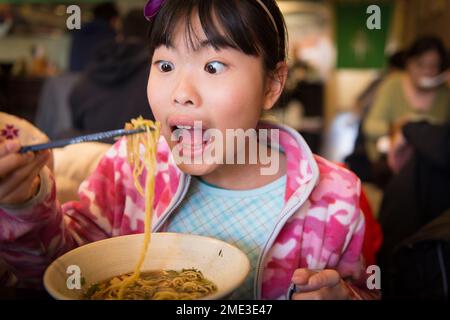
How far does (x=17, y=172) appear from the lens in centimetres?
63

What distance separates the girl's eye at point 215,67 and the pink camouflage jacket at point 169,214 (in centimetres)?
14

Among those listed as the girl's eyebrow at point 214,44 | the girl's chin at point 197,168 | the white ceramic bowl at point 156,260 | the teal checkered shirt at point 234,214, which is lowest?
the white ceramic bowl at point 156,260

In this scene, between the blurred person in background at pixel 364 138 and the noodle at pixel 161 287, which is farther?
Result: the blurred person in background at pixel 364 138

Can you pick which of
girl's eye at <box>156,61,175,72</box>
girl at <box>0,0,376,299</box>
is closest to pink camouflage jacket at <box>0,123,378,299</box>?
girl at <box>0,0,376,299</box>

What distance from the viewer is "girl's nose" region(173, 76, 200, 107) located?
0.65m

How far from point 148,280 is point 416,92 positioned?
→ 2288 mm

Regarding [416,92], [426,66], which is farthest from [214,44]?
[426,66]

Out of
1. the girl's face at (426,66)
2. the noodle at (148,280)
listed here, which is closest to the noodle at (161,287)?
the noodle at (148,280)

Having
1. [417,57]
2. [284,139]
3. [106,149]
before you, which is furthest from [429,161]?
[417,57]

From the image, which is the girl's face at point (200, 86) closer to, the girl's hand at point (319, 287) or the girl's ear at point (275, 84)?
the girl's ear at point (275, 84)

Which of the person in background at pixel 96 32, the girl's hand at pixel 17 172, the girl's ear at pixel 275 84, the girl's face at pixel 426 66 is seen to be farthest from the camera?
the girl's face at pixel 426 66

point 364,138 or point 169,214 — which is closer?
point 169,214

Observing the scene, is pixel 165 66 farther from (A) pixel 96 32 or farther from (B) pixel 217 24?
(A) pixel 96 32

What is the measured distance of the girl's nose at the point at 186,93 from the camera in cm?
65
